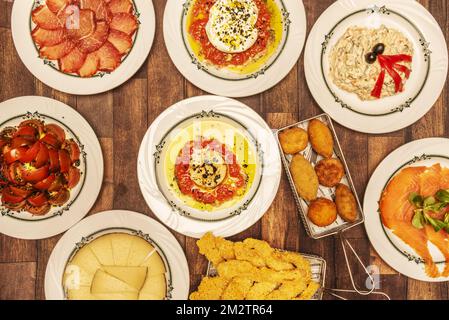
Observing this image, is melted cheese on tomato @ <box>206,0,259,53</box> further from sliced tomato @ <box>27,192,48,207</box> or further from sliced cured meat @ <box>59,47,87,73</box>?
sliced tomato @ <box>27,192,48,207</box>

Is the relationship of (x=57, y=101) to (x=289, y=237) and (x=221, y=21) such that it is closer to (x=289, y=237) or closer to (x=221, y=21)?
(x=221, y=21)

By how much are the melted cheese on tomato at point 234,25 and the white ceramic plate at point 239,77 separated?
0.44ft

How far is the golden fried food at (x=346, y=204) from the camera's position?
175 cm

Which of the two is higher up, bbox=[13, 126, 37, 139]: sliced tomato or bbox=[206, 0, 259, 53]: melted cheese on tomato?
bbox=[206, 0, 259, 53]: melted cheese on tomato

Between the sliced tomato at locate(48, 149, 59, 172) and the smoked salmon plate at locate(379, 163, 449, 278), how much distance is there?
5.07 feet

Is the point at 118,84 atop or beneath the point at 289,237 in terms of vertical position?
atop

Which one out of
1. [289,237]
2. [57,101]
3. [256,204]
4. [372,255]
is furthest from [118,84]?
[372,255]

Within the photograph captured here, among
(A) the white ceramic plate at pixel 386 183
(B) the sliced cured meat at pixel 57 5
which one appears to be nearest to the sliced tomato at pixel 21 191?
(B) the sliced cured meat at pixel 57 5

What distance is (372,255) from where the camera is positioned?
1.88 meters

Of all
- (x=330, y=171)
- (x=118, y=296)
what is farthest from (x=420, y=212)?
(x=118, y=296)

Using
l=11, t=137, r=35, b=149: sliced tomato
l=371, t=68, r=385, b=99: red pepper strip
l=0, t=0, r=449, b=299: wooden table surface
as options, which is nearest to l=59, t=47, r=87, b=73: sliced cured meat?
l=0, t=0, r=449, b=299: wooden table surface

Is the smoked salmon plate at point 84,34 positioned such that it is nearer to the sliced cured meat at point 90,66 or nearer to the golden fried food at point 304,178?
the sliced cured meat at point 90,66

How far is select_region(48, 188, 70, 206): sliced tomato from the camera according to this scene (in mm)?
1750

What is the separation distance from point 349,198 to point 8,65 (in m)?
1.77
